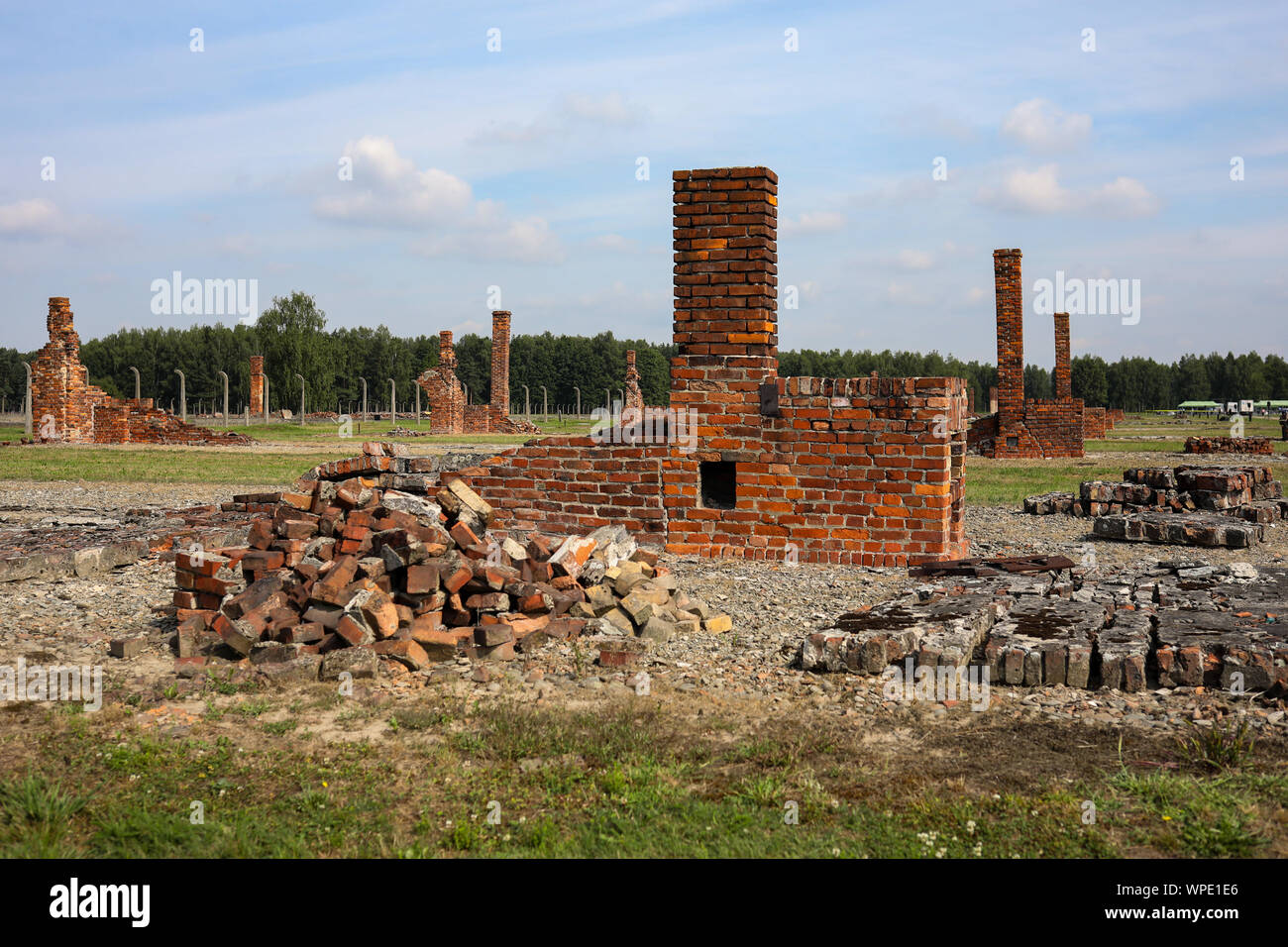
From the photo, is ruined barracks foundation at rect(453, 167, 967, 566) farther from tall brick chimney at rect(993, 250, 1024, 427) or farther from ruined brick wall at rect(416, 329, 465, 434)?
ruined brick wall at rect(416, 329, 465, 434)

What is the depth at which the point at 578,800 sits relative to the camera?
11.0 ft

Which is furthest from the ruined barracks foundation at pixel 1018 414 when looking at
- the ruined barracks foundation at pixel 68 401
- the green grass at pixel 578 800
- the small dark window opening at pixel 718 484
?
the ruined barracks foundation at pixel 68 401

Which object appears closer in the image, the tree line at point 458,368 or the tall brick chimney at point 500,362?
the tall brick chimney at point 500,362

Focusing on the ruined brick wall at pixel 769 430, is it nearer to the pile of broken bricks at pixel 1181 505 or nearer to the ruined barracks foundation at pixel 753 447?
the ruined barracks foundation at pixel 753 447

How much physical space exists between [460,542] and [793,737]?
2.81 m

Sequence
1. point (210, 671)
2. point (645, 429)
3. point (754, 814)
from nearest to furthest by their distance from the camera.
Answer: point (754, 814) → point (210, 671) → point (645, 429)

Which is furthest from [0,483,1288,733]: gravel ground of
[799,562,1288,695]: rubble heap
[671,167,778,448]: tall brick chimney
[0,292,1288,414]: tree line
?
[0,292,1288,414]: tree line

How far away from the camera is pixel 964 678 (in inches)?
182

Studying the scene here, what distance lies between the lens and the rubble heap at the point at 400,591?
5.18 meters

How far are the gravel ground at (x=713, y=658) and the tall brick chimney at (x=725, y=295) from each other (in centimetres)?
129

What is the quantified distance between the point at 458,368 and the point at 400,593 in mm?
101881

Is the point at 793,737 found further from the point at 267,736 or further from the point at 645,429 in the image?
the point at 645,429

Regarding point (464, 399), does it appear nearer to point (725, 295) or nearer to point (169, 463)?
point (169, 463)
